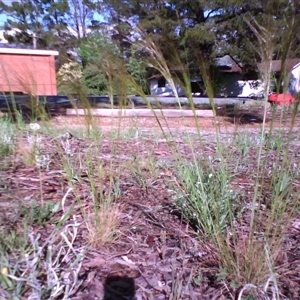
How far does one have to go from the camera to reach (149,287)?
60.5 inches

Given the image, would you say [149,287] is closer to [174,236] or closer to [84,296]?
[84,296]

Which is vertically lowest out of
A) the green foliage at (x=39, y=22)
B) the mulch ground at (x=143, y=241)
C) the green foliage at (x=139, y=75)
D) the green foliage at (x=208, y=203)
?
the mulch ground at (x=143, y=241)

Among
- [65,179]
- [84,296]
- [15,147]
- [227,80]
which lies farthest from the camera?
[227,80]

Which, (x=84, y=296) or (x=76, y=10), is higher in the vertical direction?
(x=76, y=10)

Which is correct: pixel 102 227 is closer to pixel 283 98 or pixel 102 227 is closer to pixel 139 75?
pixel 283 98

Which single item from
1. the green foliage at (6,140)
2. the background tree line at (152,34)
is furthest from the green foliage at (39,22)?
the green foliage at (6,140)

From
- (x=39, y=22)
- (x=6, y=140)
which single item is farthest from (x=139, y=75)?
(x=39, y=22)

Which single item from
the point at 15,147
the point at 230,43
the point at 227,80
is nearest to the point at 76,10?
the point at 227,80

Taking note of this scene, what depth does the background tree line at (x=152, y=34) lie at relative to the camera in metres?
1.59

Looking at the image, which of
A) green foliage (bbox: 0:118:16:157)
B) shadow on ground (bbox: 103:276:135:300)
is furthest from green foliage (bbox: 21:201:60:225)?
green foliage (bbox: 0:118:16:157)

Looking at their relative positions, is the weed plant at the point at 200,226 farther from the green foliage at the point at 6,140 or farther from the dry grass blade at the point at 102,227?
the green foliage at the point at 6,140

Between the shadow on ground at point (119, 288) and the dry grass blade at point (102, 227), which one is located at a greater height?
the dry grass blade at point (102, 227)

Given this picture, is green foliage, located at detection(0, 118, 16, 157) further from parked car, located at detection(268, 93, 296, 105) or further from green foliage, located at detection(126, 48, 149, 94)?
parked car, located at detection(268, 93, 296, 105)

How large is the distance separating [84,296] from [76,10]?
115 ft
